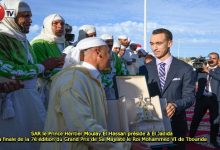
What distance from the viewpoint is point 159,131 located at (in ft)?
11.1

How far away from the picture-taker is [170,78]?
4125 millimetres

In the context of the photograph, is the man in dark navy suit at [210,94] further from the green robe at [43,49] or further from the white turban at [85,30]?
the green robe at [43,49]

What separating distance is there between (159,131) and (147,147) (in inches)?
11.4

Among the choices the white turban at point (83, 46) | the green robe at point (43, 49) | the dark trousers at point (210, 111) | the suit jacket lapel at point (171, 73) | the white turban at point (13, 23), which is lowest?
the dark trousers at point (210, 111)

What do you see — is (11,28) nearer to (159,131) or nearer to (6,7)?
(6,7)

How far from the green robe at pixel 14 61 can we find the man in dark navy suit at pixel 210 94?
4.88 metres

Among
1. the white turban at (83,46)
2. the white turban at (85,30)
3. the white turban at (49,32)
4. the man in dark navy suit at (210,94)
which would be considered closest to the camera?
the white turban at (83,46)

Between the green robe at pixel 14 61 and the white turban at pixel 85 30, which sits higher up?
the white turban at pixel 85 30

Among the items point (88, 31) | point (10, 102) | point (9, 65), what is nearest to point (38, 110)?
point (10, 102)

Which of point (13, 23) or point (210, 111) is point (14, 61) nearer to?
point (13, 23)

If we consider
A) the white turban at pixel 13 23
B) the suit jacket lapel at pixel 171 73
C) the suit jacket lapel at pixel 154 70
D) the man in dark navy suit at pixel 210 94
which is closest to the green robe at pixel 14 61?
the white turban at pixel 13 23

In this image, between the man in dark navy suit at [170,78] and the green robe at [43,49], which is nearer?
the man in dark navy suit at [170,78]

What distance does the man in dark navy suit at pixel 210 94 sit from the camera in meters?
8.09

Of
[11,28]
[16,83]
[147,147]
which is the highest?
[11,28]
